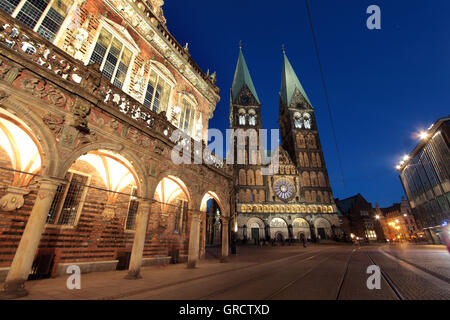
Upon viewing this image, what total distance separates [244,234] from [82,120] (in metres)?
35.8

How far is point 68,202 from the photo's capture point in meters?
6.99

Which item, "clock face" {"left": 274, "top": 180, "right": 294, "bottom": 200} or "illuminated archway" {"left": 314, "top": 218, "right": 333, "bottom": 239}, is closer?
"illuminated archway" {"left": 314, "top": 218, "right": 333, "bottom": 239}

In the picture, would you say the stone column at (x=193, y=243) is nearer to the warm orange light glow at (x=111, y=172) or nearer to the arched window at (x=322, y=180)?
the warm orange light glow at (x=111, y=172)

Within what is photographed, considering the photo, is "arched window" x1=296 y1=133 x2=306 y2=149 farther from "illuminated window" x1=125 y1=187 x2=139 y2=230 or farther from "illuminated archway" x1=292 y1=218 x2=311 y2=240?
"illuminated window" x1=125 y1=187 x2=139 y2=230

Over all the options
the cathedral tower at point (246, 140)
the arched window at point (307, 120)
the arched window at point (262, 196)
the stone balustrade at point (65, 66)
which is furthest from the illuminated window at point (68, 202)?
the arched window at point (307, 120)

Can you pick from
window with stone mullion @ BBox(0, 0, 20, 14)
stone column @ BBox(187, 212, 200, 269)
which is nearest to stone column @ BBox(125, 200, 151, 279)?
stone column @ BBox(187, 212, 200, 269)

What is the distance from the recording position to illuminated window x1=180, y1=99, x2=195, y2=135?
36.1 ft

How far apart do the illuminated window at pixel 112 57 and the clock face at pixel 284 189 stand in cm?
3797

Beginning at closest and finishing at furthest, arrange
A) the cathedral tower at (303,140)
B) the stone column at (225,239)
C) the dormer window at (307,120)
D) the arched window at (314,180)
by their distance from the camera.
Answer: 1. the stone column at (225,239)
2. the cathedral tower at (303,140)
3. the arched window at (314,180)
4. the dormer window at (307,120)

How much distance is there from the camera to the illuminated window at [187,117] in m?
11.0

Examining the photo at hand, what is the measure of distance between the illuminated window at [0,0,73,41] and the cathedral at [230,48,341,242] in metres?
28.4

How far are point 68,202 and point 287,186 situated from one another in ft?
133

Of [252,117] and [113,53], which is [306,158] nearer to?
[252,117]

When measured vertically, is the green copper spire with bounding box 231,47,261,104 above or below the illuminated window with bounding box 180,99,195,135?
above
